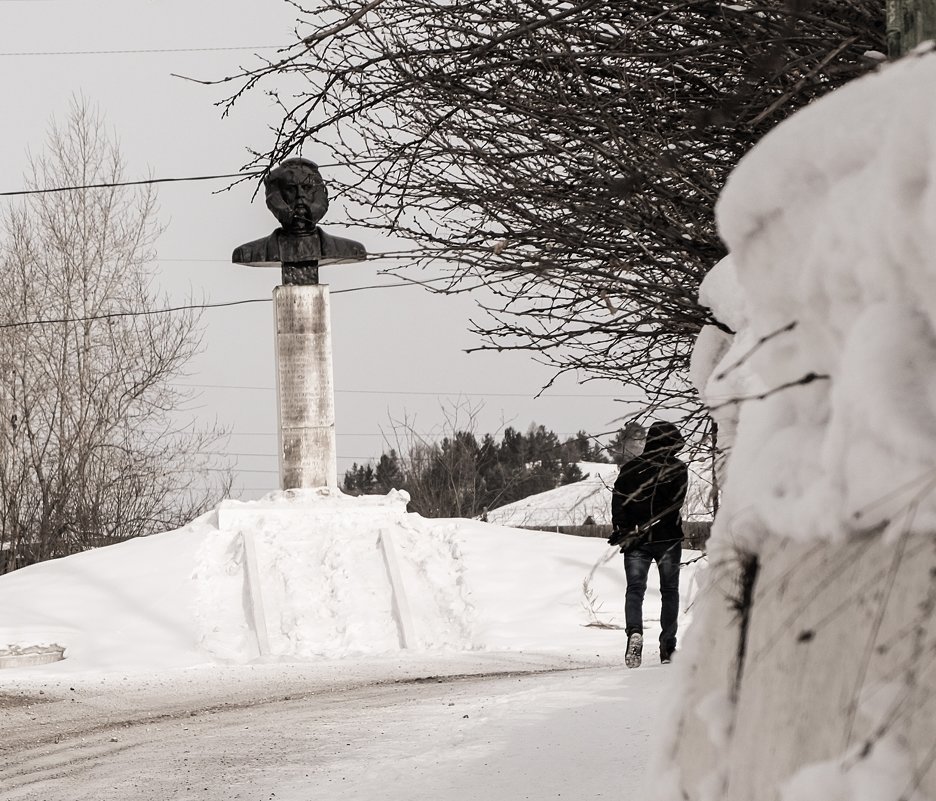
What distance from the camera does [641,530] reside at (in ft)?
13.4

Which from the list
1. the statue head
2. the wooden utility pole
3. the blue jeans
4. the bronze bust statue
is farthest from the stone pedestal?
the wooden utility pole

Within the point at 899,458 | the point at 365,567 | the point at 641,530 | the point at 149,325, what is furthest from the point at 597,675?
the point at 149,325

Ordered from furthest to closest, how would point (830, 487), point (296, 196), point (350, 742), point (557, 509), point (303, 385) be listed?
1. point (557, 509)
2. point (296, 196)
3. point (303, 385)
4. point (350, 742)
5. point (830, 487)

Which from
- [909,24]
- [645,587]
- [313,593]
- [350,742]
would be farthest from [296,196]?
[909,24]

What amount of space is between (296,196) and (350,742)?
10573mm

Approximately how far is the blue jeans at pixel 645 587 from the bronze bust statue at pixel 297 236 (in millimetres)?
7828

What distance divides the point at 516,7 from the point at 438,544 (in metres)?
11.3

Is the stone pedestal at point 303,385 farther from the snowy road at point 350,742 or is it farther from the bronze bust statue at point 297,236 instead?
the snowy road at point 350,742

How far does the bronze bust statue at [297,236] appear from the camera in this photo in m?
16.4

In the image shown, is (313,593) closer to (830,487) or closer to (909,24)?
(909,24)

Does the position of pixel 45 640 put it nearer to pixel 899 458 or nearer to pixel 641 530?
pixel 641 530

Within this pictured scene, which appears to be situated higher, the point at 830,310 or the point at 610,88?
the point at 610,88

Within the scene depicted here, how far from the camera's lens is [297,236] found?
16562 mm

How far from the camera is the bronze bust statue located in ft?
53.9
